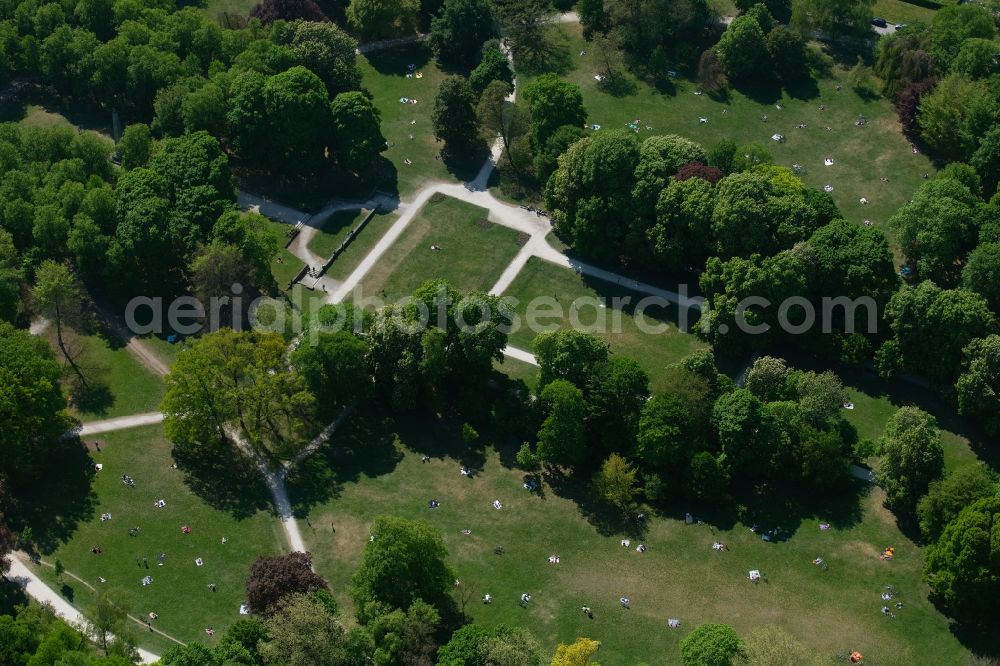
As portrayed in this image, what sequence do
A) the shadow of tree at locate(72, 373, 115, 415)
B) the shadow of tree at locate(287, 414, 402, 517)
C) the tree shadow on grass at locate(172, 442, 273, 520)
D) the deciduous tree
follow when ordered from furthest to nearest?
the shadow of tree at locate(72, 373, 115, 415) → the shadow of tree at locate(287, 414, 402, 517) → the tree shadow on grass at locate(172, 442, 273, 520) → the deciduous tree

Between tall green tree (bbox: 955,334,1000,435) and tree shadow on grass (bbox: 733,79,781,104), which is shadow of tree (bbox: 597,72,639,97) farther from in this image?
tall green tree (bbox: 955,334,1000,435)

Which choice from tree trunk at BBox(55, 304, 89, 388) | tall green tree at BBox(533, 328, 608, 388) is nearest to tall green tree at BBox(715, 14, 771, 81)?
tall green tree at BBox(533, 328, 608, 388)

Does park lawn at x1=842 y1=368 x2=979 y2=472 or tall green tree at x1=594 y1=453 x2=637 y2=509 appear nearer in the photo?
tall green tree at x1=594 y1=453 x2=637 y2=509

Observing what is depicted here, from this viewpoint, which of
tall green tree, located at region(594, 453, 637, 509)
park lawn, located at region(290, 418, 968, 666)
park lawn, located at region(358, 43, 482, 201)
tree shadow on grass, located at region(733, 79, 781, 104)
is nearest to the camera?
park lawn, located at region(290, 418, 968, 666)

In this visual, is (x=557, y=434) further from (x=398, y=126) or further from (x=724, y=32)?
(x=724, y=32)

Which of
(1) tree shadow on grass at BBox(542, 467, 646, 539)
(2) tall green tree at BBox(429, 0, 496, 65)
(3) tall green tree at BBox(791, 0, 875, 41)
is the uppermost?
(3) tall green tree at BBox(791, 0, 875, 41)

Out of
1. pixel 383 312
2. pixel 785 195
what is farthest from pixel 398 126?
pixel 785 195
